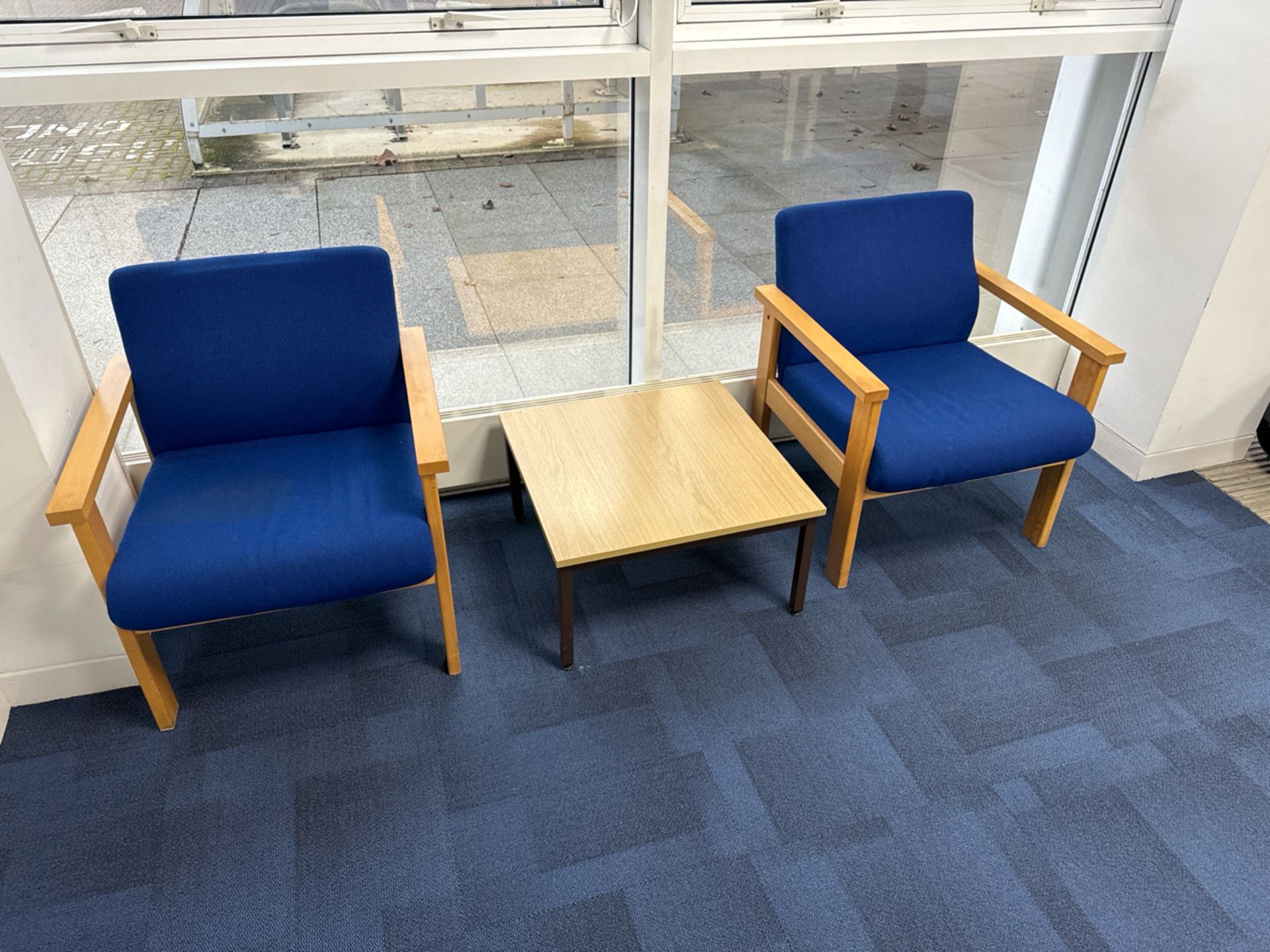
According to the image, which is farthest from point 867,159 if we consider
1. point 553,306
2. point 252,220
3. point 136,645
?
point 136,645

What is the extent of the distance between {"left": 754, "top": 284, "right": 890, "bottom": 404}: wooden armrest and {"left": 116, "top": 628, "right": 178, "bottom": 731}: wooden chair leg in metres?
1.59

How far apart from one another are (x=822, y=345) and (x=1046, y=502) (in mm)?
817

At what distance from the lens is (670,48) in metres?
2.17

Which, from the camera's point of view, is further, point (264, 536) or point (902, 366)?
point (902, 366)

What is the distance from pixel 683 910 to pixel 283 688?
3.41 feet

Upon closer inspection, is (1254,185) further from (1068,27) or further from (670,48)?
(670,48)

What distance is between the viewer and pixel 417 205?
238cm

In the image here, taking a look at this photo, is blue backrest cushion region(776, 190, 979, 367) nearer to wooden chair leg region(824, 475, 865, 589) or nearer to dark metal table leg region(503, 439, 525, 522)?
wooden chair leg region(824, 475, 865, 589)

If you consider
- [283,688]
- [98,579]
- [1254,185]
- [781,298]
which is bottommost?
[283,688]

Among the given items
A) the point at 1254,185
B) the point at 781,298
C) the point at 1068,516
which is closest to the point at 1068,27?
the point at 1254,185

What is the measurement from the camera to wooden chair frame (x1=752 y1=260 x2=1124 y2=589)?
208 cm

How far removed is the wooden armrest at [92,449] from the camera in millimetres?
1562

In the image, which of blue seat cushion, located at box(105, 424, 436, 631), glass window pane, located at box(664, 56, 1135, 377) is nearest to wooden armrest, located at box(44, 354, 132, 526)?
blue seat cushion, located at box(105, 424, 436, 631)

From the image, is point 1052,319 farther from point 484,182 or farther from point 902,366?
point 484,182
